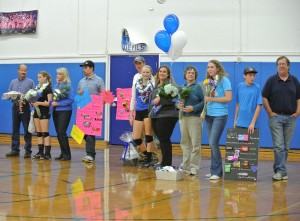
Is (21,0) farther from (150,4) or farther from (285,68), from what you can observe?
(285,68)

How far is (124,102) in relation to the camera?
440 inches

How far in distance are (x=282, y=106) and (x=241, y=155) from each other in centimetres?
96

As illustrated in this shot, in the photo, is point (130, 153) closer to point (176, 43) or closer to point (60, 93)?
point (60, 93)

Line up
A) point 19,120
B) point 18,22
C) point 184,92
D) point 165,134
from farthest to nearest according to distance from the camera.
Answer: point 18,22, point 19,120, point 165,134, point 184,92

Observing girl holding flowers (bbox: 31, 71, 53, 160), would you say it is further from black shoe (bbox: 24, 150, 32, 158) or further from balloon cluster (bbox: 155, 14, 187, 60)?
balloon cluster (bbox: 155, 14, 187, 60)

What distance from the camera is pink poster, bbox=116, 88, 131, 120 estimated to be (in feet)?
36.6

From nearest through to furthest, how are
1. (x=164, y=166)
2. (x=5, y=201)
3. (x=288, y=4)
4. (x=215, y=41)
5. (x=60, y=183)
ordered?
(x=5, y=201) → (x=60, y=183) → (x=164, y=166) → (x=288, y=4) → (x=215, y=41)

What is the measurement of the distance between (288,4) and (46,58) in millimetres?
6533

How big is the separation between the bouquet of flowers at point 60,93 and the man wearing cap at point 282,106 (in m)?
3.94

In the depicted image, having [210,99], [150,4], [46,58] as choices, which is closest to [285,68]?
[210,99]

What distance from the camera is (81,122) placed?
1103 centimetres

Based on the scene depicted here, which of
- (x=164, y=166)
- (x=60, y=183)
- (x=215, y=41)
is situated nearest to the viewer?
(x=60, y=183)

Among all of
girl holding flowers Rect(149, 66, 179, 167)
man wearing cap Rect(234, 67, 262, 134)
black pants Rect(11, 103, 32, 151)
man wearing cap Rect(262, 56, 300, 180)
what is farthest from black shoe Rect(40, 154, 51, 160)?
man wearing cap Rect(262, 56, 300, 180)

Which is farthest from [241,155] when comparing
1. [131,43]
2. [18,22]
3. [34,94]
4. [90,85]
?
[18,22]
